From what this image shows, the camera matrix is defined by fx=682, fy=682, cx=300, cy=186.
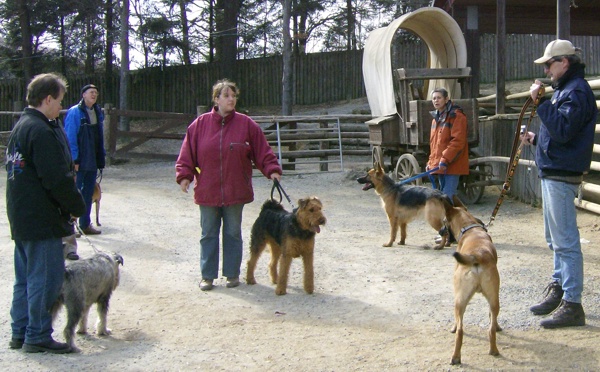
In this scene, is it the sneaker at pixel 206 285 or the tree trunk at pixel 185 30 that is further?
the tree trunk at pixel 185 30

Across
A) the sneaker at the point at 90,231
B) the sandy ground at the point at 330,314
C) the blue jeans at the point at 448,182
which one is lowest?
the sandy ground at the point at 330,314

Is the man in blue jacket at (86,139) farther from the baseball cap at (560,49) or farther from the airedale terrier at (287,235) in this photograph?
the baseball cap at (560,49)

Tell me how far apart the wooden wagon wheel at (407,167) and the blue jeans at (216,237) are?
5071 millimetres

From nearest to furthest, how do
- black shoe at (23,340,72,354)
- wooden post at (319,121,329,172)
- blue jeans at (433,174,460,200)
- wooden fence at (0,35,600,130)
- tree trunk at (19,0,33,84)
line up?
1. black shoe at (23,340,72,354)
2. blue jeans at (433,174,460,200)
3. wooden post at (319,121,329,172)
4. tree trunk at (19,0,33,84)
5. wooden fence at (0,35,600,130)

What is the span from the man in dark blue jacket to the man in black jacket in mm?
3328

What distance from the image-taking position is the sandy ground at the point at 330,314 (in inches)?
177

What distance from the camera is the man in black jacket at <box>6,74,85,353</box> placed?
447 cm

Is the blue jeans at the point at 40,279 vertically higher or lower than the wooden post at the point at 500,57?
lower

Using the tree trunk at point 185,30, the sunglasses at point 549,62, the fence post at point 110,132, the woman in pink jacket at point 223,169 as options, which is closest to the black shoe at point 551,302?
the sunglasses at point 549,62

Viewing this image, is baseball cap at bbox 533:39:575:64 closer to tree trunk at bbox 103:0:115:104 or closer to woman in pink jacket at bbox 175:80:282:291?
woman in pink jacket at bbox 175:80:282:291

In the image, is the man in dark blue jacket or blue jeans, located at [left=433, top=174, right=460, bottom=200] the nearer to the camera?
the man in dark blue jacket

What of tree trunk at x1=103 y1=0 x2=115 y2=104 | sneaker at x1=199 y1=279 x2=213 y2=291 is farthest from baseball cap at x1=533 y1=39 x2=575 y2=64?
tree trunk at x1=103 y1=0 x2=115 y2=104

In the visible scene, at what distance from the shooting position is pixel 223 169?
Answer: 20.6ft

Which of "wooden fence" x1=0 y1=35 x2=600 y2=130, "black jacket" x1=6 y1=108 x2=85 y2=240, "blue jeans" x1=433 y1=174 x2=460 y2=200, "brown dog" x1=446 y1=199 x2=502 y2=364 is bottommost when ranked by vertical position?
"brown dog" x1=446 y1=199 x2=502 y2=364
